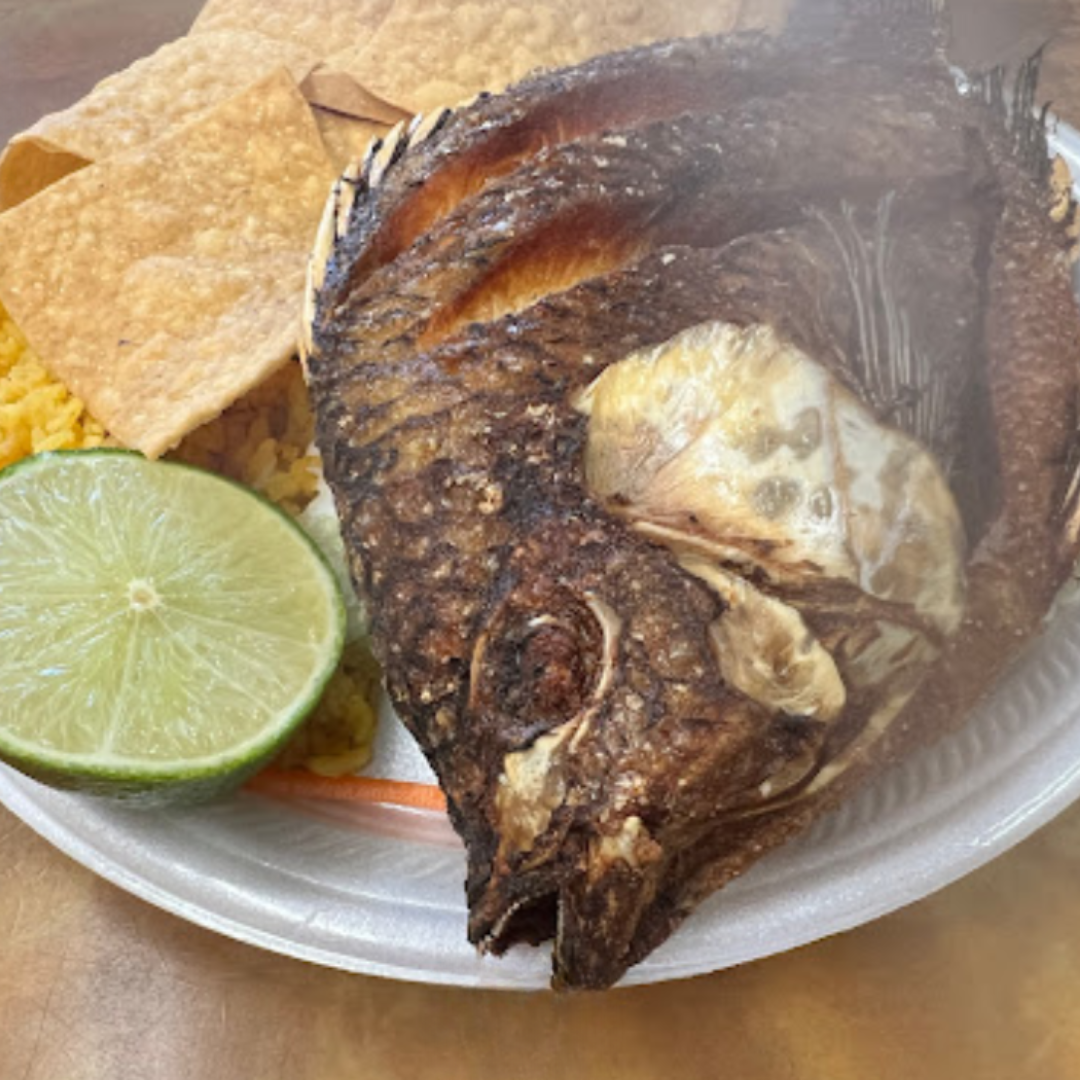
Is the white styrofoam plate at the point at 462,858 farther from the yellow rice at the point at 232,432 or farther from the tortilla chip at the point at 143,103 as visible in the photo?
the tortilla chip at the point at 143,103

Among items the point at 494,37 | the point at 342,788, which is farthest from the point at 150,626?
the point at 494,37

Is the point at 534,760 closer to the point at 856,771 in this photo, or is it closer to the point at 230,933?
the point at 856,771

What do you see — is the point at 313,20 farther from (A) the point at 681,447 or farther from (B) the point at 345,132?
(A) the point at 681,447

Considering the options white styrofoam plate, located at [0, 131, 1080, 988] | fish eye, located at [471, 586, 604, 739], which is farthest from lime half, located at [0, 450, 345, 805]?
fish eye, located at [471, 586, 604, 739]

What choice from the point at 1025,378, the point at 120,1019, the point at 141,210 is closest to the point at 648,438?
the point at 1025,378

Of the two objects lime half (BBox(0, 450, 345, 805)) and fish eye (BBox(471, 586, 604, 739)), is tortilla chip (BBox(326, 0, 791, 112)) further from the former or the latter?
fish eye (BBox(471, 586, 604, 739))

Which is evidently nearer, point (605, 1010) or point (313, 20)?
point (605, 1010)
